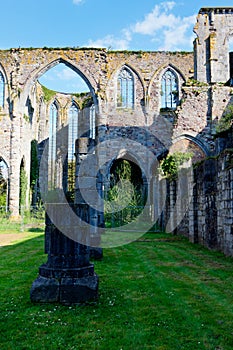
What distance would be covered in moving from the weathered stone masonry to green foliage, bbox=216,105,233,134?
1.43 feet

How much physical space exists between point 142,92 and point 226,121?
8089 mm

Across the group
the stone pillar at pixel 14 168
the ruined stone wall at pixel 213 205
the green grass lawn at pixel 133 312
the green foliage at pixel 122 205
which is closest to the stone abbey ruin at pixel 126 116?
the stone pillar at pixel 14 168

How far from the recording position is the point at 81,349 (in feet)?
10.3

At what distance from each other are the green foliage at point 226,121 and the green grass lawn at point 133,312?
1207cm

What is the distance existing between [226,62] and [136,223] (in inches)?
486

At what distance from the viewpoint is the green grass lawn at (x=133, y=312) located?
3.31m

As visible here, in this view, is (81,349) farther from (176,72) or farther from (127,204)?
(176,72)

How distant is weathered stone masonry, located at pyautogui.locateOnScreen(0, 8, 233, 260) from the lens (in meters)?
19.8

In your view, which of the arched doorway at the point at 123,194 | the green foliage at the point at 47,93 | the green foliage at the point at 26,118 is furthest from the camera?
the green foliage at the point at 47,93

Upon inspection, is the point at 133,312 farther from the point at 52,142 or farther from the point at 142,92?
the point at 52,142

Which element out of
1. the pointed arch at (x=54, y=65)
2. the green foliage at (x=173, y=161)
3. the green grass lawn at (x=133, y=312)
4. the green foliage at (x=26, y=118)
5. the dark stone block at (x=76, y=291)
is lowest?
the green grass lawn at (x=133, y=312)

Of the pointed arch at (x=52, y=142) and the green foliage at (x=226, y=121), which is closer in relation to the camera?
the green foliage at (x=226, y=121)

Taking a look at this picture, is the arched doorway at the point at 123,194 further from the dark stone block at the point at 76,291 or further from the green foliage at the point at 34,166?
the dark stone block at the point at 76,291

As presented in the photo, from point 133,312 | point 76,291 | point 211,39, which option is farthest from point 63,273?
point 211,39
